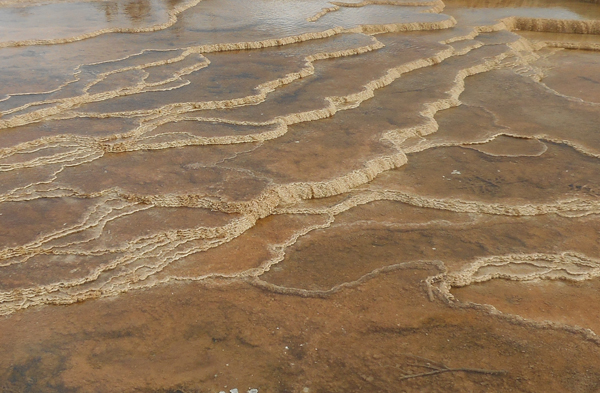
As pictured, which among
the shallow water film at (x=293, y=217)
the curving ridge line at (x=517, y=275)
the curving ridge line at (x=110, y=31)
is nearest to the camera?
the shallow water film at (x=293, y=217)

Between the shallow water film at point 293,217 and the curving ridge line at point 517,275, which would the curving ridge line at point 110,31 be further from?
the curving ridge line at point 517,275

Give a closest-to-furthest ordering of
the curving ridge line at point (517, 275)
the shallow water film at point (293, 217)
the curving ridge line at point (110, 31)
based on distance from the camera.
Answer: the shallow water film at point (293, 217)
the curving ridge line at point (517, 275)
the curving ridge line at point (110, 31)

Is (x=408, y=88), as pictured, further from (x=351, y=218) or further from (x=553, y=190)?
(x=351, y=218)

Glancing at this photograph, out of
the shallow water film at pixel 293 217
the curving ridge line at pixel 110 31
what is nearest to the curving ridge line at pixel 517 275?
the shallow water film at pixel 293 217

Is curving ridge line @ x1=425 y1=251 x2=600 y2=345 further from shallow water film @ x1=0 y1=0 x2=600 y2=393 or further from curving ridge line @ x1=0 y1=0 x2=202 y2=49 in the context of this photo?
curving ridge line @ x1=0 y1=0 x2=202 y2=49

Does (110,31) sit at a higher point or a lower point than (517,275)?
higher

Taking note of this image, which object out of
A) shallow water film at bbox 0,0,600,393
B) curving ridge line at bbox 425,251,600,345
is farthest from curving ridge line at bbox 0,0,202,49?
curving ridge line at bbox 425,251,600,345

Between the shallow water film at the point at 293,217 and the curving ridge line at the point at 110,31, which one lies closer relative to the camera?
the shallow water film at the point at 293,217

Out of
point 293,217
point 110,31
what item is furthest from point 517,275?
point 110,31

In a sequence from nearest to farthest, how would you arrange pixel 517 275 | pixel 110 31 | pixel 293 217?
pixel 517 275
pixel 293 217
pixel 110 31

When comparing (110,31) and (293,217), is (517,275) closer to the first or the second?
(293,217)

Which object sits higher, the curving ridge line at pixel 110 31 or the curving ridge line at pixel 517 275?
the curving ridge line at pixel 110 31
